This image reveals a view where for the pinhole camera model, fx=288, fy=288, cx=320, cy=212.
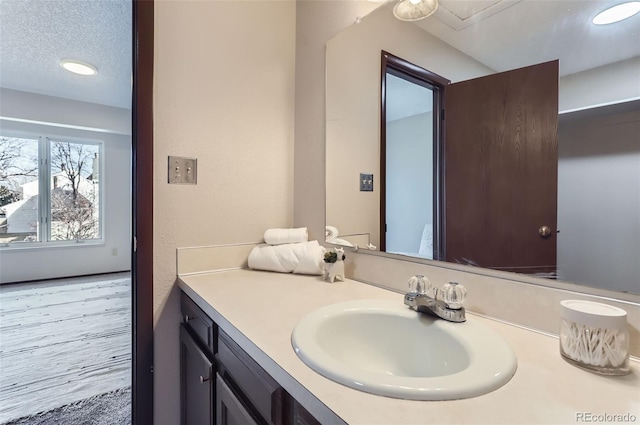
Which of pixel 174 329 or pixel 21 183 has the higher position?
pixel 21 183

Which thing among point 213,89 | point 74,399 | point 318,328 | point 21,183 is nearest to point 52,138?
point 21,183

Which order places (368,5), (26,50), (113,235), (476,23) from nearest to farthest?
(476,23), (368,5), (26,50), (113,235)

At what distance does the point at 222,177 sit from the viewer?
1.31 meters

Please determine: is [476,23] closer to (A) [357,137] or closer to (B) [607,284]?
(A) [357,137]

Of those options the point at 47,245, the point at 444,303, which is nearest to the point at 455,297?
the point at 444,303

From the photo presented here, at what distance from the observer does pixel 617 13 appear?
2.02 feet

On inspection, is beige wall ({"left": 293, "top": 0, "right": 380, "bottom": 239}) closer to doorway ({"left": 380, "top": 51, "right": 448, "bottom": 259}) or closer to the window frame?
doorway ({"left": 380, "top": 51, "right": 448, "bottom": 259})

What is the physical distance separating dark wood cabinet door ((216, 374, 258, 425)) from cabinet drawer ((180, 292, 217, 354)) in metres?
0.11

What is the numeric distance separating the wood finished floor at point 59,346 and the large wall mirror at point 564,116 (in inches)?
75.7

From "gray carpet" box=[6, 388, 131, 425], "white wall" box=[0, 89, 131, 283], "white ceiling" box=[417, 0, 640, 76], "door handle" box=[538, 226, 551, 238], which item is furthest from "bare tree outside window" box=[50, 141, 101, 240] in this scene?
"door handle" box=[538, 226, 551, 238]

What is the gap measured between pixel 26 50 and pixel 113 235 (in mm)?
2648

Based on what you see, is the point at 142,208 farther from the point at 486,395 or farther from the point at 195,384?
the point at 486,395

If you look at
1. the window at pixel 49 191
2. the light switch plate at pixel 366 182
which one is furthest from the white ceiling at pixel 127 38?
the window at pixel 49 191

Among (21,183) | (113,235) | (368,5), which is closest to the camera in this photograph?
(368,5)
